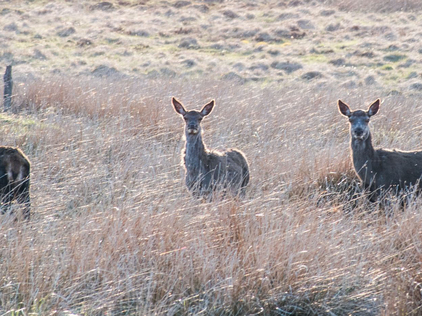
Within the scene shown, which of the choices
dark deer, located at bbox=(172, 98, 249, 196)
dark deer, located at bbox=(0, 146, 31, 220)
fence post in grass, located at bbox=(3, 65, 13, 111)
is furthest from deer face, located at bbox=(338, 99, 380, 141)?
fence post in grass, located at bbox=(3, 65, 13, 111)

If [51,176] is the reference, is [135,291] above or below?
below

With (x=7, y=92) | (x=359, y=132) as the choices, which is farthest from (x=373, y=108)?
(x=7, y=92)

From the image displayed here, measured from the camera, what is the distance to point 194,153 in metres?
8.23

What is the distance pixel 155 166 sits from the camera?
8648mm

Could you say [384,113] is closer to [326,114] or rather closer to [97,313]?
[326,114]

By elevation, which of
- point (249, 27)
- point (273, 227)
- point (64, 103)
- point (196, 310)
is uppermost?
point (249, 27)

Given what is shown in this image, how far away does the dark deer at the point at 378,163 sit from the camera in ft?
26.3

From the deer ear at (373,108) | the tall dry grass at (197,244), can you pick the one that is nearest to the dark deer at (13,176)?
the tall dry grass at (197,244)

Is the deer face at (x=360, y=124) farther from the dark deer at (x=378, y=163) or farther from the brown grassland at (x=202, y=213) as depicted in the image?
the brown grassland at (x=202, y=213)

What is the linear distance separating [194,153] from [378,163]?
97.2 inches

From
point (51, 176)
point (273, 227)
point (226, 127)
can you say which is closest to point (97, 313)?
point (273, 227)

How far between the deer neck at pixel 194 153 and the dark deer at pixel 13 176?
2432 mm

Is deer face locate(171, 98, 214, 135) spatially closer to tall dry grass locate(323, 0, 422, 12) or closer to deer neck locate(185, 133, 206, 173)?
deer neck locate(185, 133, 206, 173)

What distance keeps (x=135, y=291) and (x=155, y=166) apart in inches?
142
